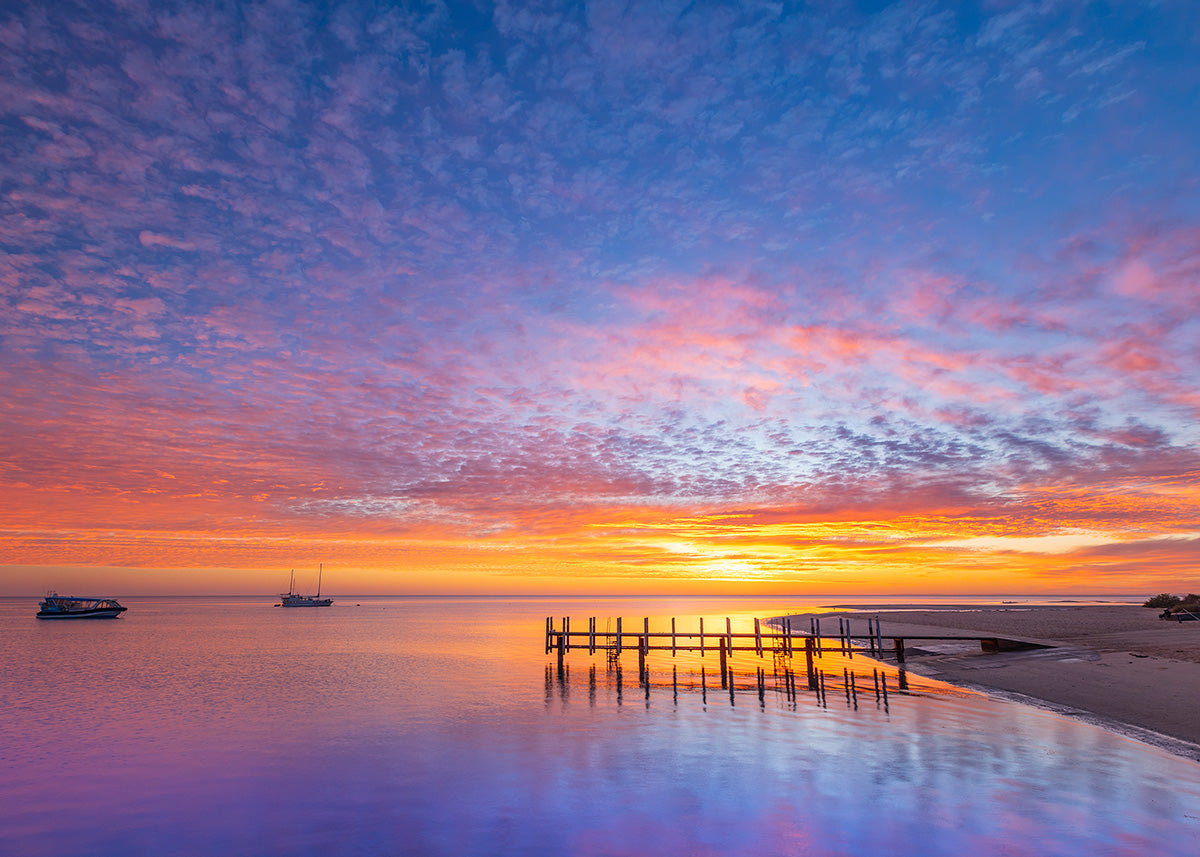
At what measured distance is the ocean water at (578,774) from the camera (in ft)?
53.4

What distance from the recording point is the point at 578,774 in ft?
71.9

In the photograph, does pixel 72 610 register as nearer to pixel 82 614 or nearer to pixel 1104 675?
pixel 82 614

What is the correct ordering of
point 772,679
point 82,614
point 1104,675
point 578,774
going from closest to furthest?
1. point 578,774
2. point 1104,675
3. point 772,679
4. point 82,614

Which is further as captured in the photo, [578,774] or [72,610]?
[72,610]

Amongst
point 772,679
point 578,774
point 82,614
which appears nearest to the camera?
point 578,774

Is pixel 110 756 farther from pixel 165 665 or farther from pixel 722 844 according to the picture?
pixel 165 665

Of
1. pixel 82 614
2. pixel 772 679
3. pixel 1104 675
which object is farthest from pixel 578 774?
pixel 82 614

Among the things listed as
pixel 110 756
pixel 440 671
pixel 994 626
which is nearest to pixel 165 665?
pixel 440 671

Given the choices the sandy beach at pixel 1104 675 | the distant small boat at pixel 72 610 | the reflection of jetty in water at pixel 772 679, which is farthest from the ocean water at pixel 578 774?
the distant small boat at pixel 72 610

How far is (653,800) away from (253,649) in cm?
6773

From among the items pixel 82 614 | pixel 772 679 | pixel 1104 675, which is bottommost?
pixel 772 679

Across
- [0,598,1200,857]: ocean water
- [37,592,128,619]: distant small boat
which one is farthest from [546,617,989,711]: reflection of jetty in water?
[37,592,128,619]: distant small boat

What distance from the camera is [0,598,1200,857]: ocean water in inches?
641

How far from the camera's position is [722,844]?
15797 mm
